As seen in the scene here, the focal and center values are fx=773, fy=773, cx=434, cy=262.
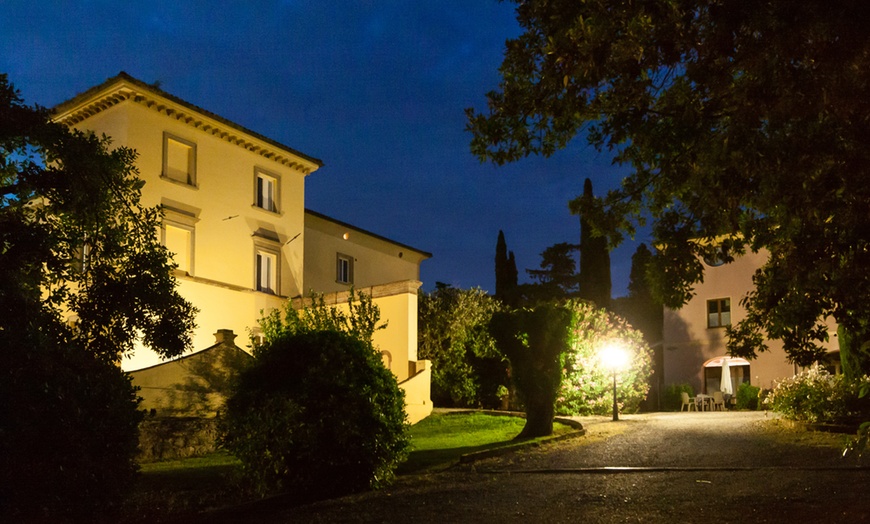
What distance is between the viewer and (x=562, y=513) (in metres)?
7.84

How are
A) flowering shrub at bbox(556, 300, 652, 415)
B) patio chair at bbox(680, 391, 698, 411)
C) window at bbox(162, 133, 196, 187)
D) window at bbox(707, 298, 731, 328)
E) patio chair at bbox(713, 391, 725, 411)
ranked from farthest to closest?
1. window at bbox(707, 298, 731, 328)
2. patio chair at bbox(680, 391, 698, 411)
3. patio chair at bbox(713, 391, 725, 411)
4. flowering shrub at bbox(556, 300, 652, 415)
5. window at bbox(162, 133, 196, 187)

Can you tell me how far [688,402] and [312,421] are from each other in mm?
25290

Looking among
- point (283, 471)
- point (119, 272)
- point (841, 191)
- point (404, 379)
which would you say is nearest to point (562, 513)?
point (283, 471)

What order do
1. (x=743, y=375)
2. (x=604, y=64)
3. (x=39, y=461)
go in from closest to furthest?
(x=39, y=461), (x=604, y=64), (x=743, y=375)

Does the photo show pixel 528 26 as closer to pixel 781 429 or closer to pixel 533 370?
pixel 533 370

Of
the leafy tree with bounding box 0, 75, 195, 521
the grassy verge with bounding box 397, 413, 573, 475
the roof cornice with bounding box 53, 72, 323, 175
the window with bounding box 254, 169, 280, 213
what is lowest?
the grassy verge with bounding box 397, 413, 573, 475

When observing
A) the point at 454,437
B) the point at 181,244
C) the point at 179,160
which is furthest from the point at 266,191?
the point at 454,437

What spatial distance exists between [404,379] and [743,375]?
2000 cm

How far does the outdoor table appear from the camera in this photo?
31.6 m

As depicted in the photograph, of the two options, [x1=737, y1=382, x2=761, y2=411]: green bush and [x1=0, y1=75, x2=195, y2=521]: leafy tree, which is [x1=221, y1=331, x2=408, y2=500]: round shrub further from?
[x1=737, y1=382, x2=761, y2=411]: green bush

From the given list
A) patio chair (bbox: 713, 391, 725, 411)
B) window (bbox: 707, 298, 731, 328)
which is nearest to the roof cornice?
patio chair (bbox: 713, 391, 725, 411)

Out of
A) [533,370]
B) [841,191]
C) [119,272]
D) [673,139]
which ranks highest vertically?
[673,139]

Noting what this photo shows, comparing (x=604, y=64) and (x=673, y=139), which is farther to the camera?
(x=673, y=139)

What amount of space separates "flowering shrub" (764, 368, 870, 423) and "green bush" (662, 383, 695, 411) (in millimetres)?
15329
